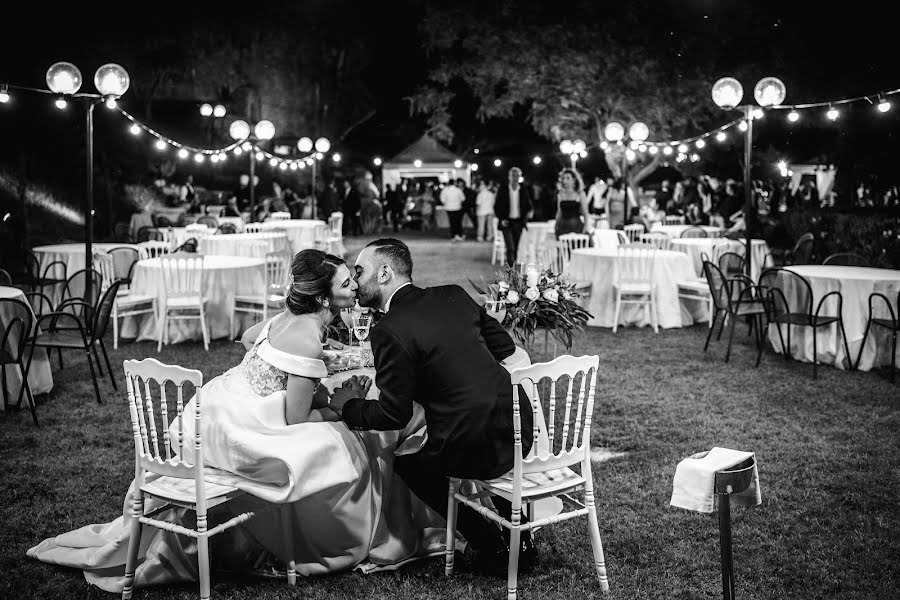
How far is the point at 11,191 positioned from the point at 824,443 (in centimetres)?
1471

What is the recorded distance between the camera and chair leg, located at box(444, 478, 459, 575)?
3719mm

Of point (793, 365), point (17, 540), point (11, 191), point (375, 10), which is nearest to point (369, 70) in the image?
point (375, 10)

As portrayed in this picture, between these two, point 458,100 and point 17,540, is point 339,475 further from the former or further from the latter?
point 458,100

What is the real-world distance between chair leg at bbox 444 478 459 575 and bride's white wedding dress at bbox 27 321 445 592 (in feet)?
0.58

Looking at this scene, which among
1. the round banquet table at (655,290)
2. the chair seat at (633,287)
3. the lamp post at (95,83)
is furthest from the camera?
the round banquet table at (655,290)

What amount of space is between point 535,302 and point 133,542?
9.43 feet

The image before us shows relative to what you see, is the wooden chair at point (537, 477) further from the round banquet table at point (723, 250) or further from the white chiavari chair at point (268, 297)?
the round banquet table at point (723, 250)

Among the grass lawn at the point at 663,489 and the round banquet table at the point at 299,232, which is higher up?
the round banquet table at the point at 299,232

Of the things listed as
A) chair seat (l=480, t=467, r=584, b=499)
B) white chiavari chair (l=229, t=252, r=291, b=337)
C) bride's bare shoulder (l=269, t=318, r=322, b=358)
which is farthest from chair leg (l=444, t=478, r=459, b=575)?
white chiavari chair (l=229, t=252, r=291, b=337)

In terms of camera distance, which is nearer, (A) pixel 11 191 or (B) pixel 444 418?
(B) pixel 444 418

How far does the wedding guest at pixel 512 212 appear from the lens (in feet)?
50.2

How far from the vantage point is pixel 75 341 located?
657 cm

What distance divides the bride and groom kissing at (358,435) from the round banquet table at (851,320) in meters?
4.99

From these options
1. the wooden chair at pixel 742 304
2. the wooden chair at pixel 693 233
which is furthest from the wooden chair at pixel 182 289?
the wooden chair at pixel 693 233
